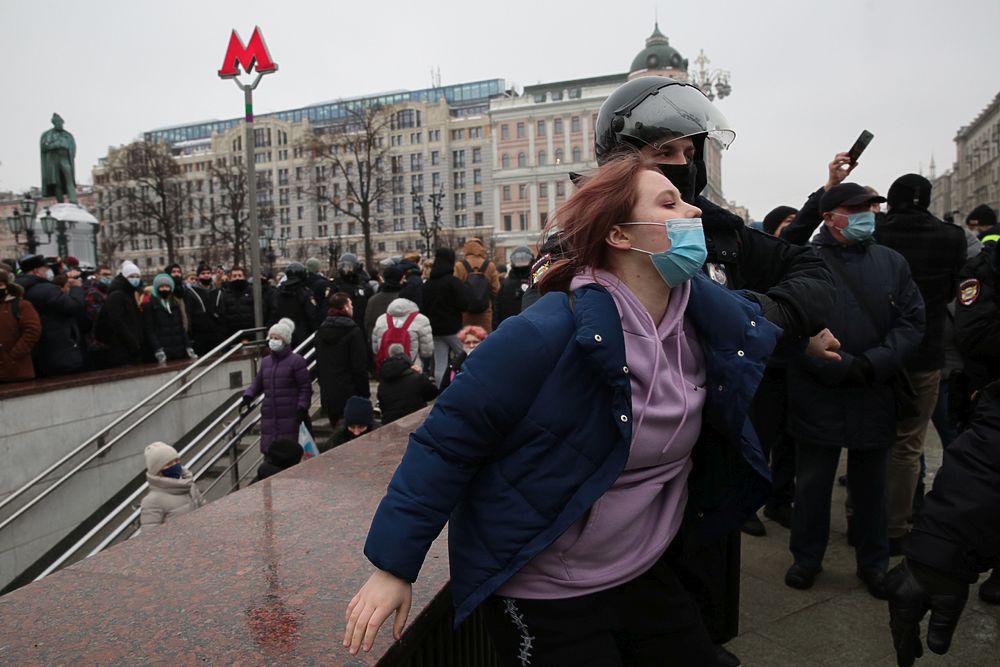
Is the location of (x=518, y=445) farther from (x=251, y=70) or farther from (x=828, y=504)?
(x=251, y=70)

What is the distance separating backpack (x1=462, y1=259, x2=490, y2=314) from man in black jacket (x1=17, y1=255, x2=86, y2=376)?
4.87 m

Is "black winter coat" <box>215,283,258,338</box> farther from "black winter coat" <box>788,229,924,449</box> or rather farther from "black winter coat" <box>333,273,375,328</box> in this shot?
"black winter coat" <box>788,229,924,449</box>

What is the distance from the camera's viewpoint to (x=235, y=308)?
40.1 ft

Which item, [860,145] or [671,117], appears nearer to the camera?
[671,117]

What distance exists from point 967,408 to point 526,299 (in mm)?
2693

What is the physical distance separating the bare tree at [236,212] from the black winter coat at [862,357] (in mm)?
9528

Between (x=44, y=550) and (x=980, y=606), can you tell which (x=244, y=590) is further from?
(x=44, y=550)

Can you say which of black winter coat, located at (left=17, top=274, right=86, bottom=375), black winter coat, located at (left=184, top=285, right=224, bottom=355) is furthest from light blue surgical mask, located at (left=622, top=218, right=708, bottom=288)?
black winter coat, located at (left=184, top=285, right=224, bottom=355)

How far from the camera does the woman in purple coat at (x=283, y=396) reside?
7746 mm

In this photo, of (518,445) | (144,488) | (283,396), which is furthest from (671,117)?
(144,488)

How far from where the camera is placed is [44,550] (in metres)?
→ 7.85

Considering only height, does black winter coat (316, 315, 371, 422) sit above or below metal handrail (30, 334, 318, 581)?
above

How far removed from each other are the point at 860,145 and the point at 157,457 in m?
5.05

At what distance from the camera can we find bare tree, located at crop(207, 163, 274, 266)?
4909 cm
